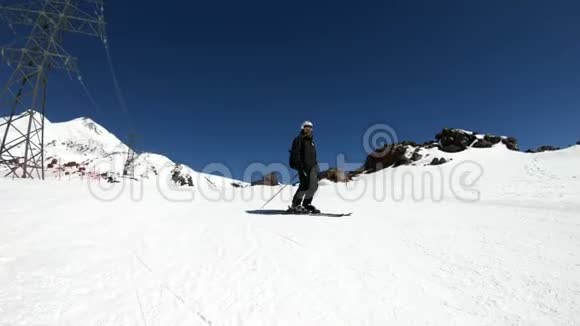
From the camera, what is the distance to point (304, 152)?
23.5ft

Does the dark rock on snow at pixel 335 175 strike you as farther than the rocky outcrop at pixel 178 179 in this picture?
No

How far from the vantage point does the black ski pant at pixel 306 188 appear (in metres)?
6.91

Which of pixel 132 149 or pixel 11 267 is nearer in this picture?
pixel 11 267

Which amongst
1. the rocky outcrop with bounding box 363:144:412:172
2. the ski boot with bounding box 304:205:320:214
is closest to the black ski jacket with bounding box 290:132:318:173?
the ski boot with bounding box 304:205:320:214

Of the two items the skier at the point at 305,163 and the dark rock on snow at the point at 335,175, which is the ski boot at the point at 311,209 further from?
the dark rock on snow at the point at 335,175

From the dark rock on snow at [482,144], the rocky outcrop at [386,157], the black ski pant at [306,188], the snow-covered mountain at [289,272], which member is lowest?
the snow-covered mountain at [289,272]

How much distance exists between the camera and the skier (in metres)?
6.95

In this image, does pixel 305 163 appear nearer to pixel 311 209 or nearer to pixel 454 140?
pixel 311 209

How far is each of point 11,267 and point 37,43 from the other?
20.4 m

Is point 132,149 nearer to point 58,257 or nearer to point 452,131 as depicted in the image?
point 452,131

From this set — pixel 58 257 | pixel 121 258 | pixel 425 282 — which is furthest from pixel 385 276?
pixel 58 257

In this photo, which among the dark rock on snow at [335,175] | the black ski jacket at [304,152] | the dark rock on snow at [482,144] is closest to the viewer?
the black ski jacket at [304,152]

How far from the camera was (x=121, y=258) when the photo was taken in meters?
2.92

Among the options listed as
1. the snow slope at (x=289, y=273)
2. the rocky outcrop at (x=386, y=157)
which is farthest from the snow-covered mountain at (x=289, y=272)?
the rocky outcrop at (x=386, y=157)
